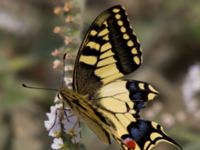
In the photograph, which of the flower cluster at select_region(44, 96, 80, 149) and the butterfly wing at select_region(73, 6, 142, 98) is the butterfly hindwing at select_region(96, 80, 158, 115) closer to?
the butterfly wing at select_region(73, 6, 142, 98)

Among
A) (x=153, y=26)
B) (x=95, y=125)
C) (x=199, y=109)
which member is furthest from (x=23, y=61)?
(x=95, y=125)

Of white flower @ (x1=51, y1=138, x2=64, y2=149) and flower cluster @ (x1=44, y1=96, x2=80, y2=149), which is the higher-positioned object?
flower cluster @ (x1=44, y1=96, x2=80, y2=149)

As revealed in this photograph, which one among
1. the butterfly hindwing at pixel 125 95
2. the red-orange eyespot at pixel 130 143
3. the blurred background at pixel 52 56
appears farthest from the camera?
the blurred background at pixel 52 56

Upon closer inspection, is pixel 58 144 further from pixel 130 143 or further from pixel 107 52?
pixel 107 52

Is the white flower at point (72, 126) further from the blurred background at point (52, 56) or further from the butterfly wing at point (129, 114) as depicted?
the blurred background at point (52, 56)

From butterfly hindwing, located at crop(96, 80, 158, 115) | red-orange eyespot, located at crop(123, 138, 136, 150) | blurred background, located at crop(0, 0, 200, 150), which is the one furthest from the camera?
blurred background, located at crop(0, 0, 200, 150)

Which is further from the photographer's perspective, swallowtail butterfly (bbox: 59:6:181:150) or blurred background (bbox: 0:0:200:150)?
blurred background (bbox: 0:0:200:150)

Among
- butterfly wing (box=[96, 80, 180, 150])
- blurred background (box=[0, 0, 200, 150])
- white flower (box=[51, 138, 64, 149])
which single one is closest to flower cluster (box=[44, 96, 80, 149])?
white flower (box=[51, 138, 64, 149])

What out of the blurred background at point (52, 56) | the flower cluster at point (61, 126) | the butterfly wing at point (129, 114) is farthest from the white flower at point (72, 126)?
the blurred background at point (52, 56)
